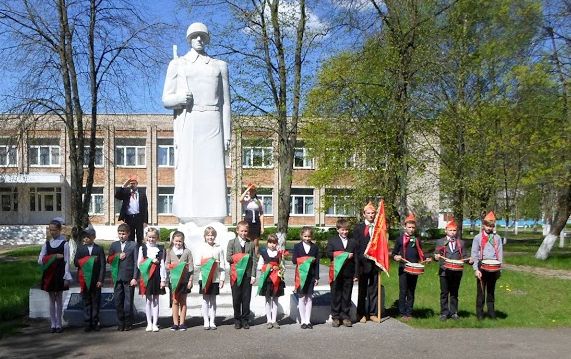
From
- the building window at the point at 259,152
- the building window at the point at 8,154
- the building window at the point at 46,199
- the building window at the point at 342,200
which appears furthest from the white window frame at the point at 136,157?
the building window at the point at 8,154

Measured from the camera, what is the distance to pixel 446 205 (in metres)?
23.5

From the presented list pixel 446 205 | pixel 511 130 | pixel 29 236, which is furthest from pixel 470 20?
pixel 29 236

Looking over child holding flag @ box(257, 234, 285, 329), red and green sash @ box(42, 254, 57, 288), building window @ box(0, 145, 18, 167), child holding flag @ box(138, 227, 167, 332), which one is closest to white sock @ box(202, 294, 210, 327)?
child holding flag @ box(138, 227, 167, 332)

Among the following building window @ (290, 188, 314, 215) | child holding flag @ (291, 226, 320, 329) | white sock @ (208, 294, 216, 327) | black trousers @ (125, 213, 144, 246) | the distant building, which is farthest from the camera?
building window @ (290, 188, 314, 215)

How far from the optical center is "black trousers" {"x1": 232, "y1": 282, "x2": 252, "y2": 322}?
348 inches

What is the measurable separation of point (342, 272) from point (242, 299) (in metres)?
1.54

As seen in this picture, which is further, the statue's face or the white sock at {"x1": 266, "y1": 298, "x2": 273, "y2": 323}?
the statue's face

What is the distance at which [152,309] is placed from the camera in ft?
28.6

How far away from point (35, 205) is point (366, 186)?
35.1m

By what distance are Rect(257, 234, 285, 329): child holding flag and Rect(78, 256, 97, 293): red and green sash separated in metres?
2.46

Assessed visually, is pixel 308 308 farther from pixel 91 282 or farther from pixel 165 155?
pixel 165 155

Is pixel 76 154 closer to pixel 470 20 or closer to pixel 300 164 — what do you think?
pixel 470 20

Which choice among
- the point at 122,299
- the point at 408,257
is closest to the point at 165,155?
the point at 122,299

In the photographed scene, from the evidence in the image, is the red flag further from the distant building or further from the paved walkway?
the distant building
